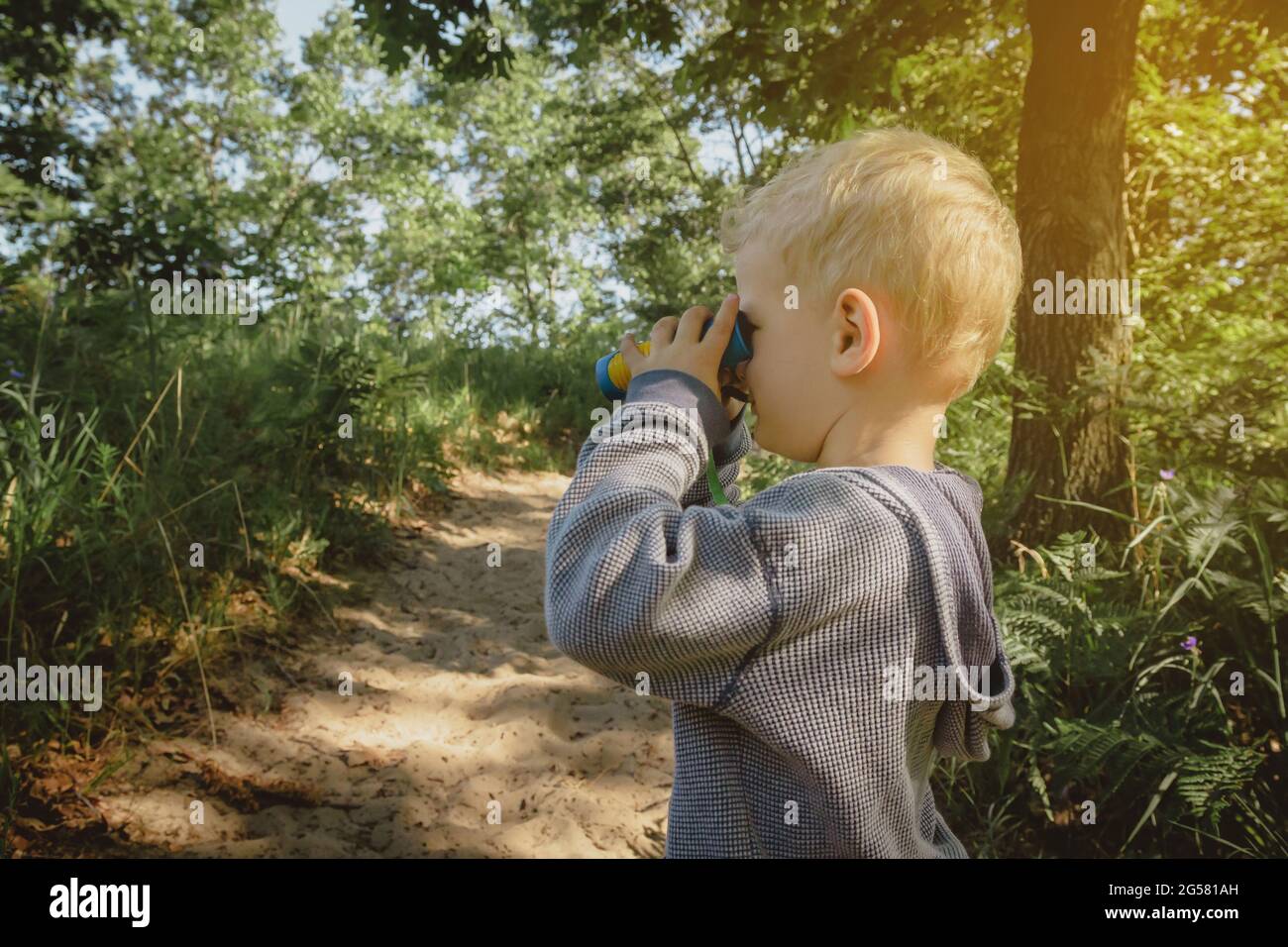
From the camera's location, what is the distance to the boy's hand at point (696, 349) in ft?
4.25

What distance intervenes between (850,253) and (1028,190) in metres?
3.84

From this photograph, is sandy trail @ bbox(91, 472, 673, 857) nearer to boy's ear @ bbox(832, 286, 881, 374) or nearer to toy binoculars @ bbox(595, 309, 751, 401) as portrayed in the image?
toy binoculars @ bbox(595, 309, 751, 401)

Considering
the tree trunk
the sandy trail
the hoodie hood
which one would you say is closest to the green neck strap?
the hoodie hood

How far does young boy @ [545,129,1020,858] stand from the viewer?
1.10 m

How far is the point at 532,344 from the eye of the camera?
10266mm

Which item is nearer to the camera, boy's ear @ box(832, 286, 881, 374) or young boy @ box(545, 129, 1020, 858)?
young boy @ box(545, 129, 1020, 858)

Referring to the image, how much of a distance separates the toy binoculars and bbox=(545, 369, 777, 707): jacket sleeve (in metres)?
0.19

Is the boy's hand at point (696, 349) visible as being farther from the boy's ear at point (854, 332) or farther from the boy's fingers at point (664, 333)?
the boy's ear at point (854, 332)

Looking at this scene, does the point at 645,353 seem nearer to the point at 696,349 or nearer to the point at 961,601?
the point at 696,349

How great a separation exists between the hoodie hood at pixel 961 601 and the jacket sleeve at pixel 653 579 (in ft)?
0.75

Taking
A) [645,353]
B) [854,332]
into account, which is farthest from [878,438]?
[645,353]

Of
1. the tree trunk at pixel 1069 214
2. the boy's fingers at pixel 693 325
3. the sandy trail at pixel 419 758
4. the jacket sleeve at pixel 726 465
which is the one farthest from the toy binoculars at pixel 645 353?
the tree trunk at pixel 1069 214
